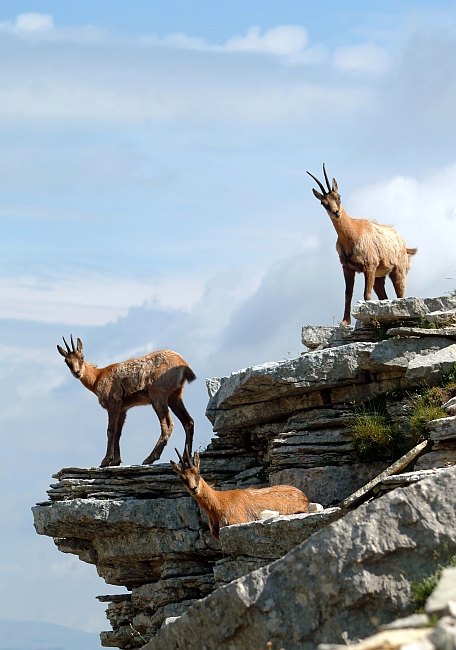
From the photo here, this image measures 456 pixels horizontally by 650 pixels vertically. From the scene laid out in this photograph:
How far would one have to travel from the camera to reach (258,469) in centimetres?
1717

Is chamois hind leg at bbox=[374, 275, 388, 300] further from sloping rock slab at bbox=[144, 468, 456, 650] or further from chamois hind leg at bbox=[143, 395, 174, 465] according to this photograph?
sloping rock slab at bbox=[144, 468, 456, 650]

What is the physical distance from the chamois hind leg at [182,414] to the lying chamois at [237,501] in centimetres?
373

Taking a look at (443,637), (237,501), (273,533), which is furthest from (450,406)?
(443,637)

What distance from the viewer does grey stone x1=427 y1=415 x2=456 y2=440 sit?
12.9 metres

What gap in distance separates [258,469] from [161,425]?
2227 mm

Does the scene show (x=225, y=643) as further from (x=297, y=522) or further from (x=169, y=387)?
(x=169, y=387)

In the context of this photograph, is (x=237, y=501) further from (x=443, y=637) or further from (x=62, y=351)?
(x=443, y=637)

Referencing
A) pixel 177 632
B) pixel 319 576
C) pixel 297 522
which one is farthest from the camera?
pixel 297 522

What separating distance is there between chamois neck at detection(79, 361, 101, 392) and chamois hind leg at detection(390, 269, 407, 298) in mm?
6294

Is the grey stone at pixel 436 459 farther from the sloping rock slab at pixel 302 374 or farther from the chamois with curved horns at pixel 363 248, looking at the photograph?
the chamois with curved horns at pixel 363 248

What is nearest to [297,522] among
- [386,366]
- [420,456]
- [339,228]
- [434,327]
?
[420,456]

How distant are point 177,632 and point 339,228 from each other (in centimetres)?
1022

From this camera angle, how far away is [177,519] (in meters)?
16.7

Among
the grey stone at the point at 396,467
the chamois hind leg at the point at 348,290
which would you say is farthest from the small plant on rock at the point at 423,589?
the chamois hind leg at the point at 348,290
